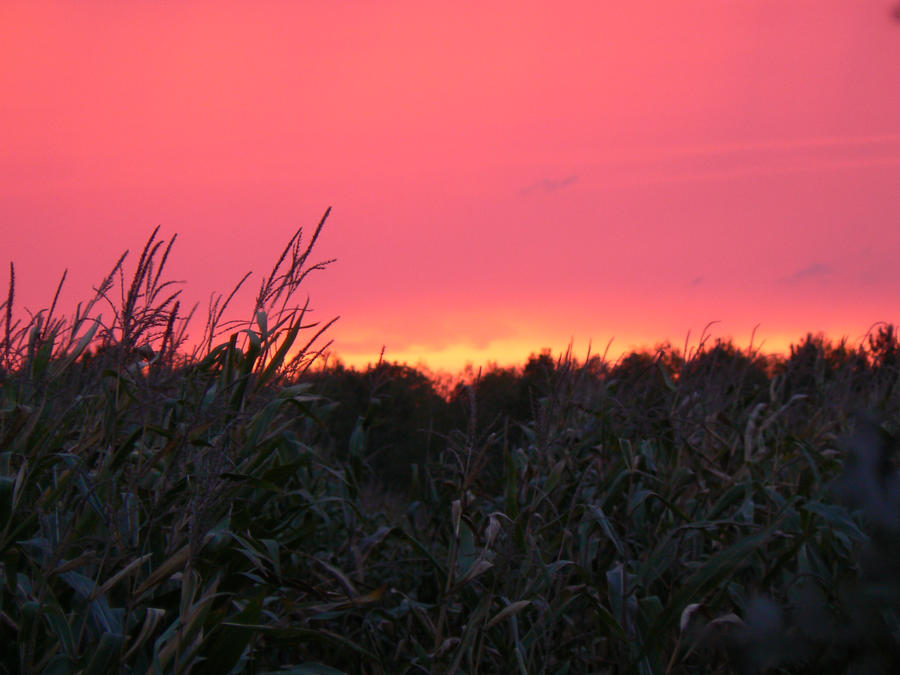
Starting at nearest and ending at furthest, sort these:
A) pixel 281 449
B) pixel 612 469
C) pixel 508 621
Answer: pixel 508 621 < pixel 281 449 < pixel 612 469

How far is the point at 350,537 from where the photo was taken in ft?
14.9

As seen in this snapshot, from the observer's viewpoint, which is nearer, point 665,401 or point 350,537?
point 350,537

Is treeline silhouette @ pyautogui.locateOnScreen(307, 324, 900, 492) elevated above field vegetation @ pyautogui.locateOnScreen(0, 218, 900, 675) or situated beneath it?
elevated above

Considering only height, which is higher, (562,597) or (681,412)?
(681,412)

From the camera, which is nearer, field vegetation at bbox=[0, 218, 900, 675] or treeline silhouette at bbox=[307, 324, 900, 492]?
field vegetation at bbox=[0, 218, 900, 675]

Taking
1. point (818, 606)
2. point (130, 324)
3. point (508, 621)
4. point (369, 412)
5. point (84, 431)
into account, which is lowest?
point (508, 621)

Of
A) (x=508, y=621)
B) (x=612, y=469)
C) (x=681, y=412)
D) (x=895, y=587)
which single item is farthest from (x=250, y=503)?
(x=681, y=412)

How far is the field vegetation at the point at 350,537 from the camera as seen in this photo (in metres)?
2.20

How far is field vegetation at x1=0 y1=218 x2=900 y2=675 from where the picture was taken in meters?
2.20

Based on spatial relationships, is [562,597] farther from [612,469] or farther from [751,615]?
[751,615]

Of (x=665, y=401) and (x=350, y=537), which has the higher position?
(x=665, y=401)

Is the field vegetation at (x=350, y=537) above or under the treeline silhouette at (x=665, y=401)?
under

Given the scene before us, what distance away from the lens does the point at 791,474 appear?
5.22 m

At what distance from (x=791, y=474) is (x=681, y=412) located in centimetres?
95
